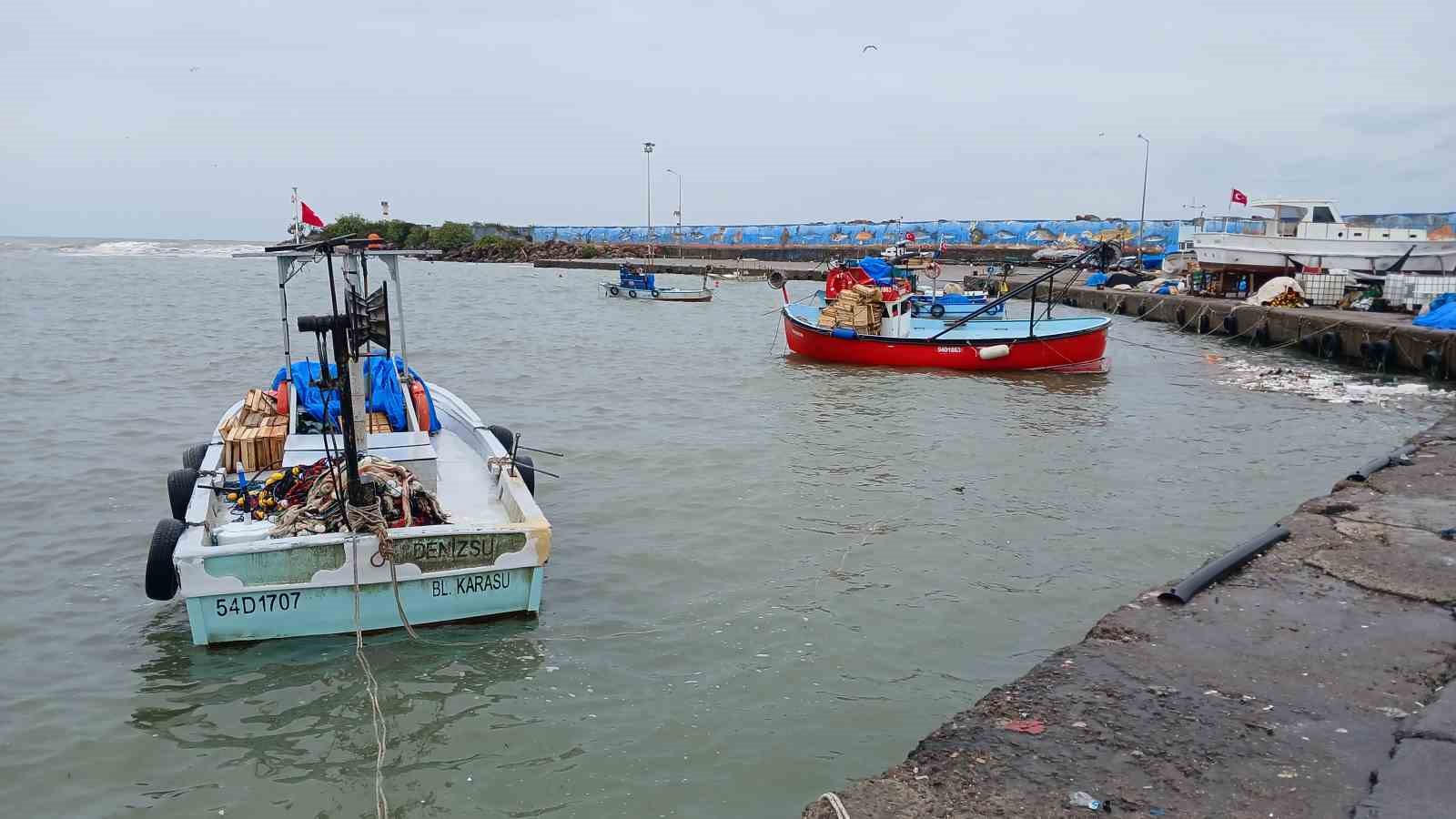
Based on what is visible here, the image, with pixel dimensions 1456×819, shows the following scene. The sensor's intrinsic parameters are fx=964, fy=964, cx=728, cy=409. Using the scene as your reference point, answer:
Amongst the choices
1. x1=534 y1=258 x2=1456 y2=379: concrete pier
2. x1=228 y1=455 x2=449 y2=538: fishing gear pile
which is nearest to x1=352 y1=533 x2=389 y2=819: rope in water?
x1=228 y1=455 x2=449 y2=538: fishing gear pile

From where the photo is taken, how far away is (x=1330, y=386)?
20.3m

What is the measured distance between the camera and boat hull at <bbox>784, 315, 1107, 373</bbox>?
22750 mm

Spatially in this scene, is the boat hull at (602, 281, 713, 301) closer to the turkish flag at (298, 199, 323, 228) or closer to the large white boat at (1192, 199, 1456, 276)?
the large white boat at (1192, 199, 1456, 276)

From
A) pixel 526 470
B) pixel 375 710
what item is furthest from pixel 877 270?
pixel 375 710

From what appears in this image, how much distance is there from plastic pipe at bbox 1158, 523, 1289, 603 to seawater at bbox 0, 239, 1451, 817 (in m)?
1.14

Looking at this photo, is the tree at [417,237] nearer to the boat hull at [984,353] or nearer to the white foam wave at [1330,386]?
the boat hull at [984,353]

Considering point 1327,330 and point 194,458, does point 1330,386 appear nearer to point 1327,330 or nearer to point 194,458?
point 1327,330

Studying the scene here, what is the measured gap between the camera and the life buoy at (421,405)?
10477 millimetres

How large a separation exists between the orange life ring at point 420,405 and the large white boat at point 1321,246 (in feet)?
98.7

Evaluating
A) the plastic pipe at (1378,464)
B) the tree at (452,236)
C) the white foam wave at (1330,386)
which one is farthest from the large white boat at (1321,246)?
the tree at (452,236)

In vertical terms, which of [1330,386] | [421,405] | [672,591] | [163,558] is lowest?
[672,591]

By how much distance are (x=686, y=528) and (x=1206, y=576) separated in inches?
208

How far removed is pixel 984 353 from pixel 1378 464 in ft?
41.0

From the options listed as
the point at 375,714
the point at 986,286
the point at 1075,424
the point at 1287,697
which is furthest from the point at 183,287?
the point at 1287,697
